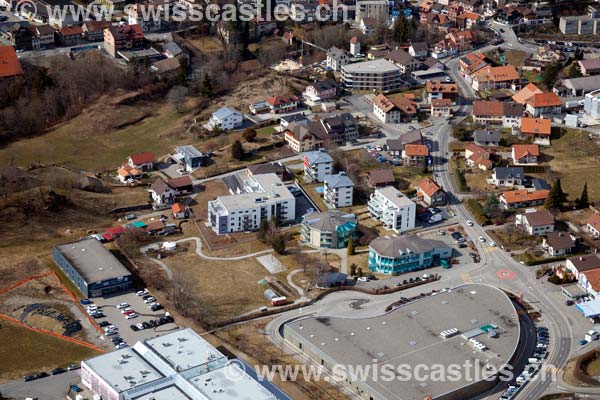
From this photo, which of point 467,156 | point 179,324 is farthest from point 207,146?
point 179,324

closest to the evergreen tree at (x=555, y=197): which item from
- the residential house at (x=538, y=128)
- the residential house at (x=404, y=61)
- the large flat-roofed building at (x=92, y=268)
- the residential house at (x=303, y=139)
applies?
the residential house at (x=538, y=128)

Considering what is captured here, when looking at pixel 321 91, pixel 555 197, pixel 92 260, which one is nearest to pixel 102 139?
pixel 321 91

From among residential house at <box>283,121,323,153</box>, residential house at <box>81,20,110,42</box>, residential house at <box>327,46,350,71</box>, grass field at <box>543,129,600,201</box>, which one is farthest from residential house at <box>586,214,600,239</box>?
residential house at <box>81,20,110,42</box>

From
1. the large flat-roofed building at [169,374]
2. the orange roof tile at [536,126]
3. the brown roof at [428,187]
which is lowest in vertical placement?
the large flat-roofed building at [169,374]

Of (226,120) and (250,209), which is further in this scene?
(226,120)

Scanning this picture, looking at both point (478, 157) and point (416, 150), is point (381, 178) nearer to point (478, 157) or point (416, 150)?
point (416, 150)

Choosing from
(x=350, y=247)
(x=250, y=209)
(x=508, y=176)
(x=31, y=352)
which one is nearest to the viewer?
(x=31, y=352)

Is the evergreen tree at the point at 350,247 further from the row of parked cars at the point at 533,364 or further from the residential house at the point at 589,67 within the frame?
the residential house at the point at 589,67
